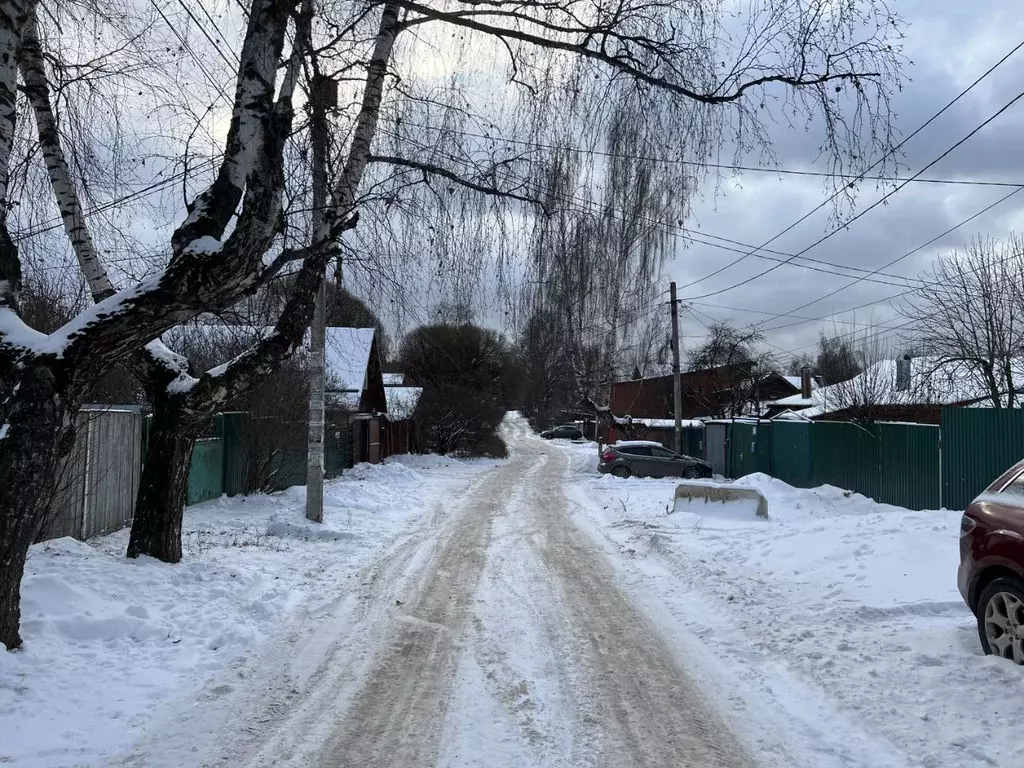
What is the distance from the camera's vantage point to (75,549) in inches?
311

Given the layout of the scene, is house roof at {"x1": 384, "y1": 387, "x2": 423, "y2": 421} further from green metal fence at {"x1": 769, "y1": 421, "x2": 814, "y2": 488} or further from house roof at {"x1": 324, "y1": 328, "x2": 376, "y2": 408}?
green metal fence at {"x1": 769, "y1": 421, "x2": 814, "y2": 488}

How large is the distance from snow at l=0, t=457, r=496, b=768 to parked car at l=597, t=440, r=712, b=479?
15099 mm

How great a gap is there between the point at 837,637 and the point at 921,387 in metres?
18.1

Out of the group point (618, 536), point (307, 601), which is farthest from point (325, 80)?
point (618, 536)

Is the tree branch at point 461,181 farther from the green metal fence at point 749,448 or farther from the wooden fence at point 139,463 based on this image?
the green metal fence at point 749,448

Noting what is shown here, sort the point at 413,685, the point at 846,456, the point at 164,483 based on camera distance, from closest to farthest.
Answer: the point at 413,685, the point at 164,483, the point at 846,456

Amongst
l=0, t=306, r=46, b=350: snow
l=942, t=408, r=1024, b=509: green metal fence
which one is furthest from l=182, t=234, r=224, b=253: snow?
l=942, t=408, r=1024, b=509: green metal fence

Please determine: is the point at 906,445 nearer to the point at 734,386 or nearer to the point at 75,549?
the point at 75,549

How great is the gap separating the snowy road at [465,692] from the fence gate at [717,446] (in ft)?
60.1

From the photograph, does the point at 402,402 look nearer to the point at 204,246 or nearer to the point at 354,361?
the point at 354,361

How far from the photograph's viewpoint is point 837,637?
5.89 m

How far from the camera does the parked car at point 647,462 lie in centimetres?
2500

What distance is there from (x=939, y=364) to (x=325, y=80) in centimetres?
1948

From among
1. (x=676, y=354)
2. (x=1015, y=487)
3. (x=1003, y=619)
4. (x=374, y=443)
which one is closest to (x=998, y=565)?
(x=1003, y=619)
